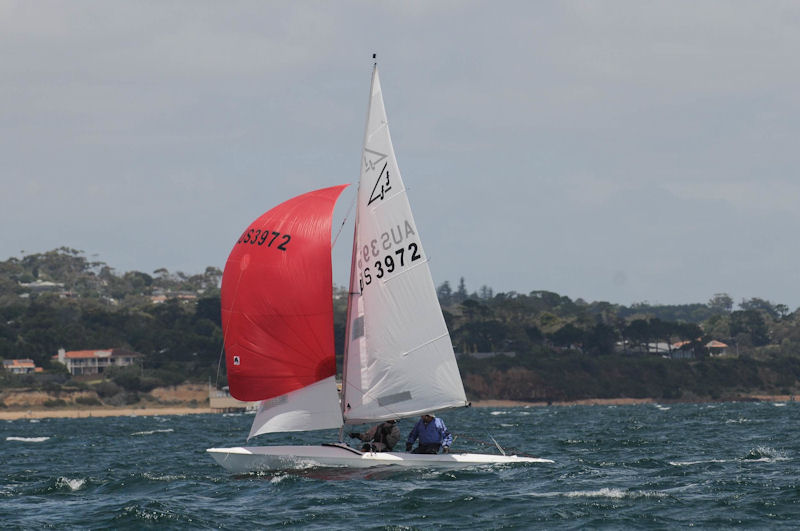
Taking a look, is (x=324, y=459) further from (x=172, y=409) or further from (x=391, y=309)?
(x=172, y=409)

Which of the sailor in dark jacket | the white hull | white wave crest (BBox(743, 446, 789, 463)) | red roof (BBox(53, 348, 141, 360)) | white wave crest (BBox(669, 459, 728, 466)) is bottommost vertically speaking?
white wave crest (BBox(743, 446, 789, 463))

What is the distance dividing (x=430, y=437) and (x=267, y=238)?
655 centimetres

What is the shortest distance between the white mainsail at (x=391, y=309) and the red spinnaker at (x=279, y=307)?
3.31ft

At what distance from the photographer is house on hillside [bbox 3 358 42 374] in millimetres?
164375

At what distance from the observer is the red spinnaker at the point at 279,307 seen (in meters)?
28.4

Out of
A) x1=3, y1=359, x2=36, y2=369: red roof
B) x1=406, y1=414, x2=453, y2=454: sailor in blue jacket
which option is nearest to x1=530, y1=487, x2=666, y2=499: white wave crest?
x1=406, y1=414, x2=453, y2=454: sailor in blue jacket

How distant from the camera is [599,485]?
2659cm

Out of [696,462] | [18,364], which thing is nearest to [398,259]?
[696,462]

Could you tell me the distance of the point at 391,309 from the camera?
28.7 m

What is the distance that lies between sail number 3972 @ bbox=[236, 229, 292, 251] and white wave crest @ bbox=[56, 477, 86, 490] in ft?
Result: 24.9

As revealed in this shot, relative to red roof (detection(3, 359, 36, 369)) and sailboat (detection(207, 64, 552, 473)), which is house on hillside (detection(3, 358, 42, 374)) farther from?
sailboat (detection(207, 64, 552, 473))

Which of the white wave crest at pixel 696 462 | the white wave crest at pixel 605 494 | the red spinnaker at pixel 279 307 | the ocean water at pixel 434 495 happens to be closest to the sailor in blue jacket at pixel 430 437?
the ocean water at pixel 434 495

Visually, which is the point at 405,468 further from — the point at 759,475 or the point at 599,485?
the point at 759,475

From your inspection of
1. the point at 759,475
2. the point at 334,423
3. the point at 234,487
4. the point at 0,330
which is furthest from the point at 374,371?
the point at 0,330
